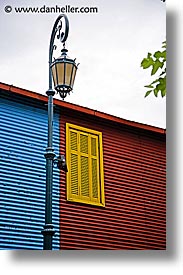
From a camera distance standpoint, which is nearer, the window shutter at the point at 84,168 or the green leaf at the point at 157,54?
the green leaf at the point at 157,54

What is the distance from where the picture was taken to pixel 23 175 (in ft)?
8.57

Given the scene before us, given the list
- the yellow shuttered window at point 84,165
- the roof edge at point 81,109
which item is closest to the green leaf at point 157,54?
the roof edge at point 81,109

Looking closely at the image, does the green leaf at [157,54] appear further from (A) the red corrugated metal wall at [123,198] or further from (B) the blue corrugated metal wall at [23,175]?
(B) the blue corrugated metal wall at [23,175]

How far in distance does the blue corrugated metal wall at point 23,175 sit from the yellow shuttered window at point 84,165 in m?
0.06

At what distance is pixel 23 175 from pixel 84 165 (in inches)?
10.2

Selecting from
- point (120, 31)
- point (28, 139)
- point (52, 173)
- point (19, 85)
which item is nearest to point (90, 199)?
point (52, 173)

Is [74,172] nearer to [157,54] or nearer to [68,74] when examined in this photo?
[68,74]

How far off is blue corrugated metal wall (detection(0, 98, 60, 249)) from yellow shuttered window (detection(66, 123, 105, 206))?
0.06 metres

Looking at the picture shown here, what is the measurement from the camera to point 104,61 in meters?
2.76

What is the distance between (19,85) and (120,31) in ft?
1.61

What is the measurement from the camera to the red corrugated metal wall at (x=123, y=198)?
2639 millimetres

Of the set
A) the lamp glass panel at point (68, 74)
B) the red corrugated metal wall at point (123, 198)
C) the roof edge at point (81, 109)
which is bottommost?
the red corrugated metal wall at point (123, 198)
